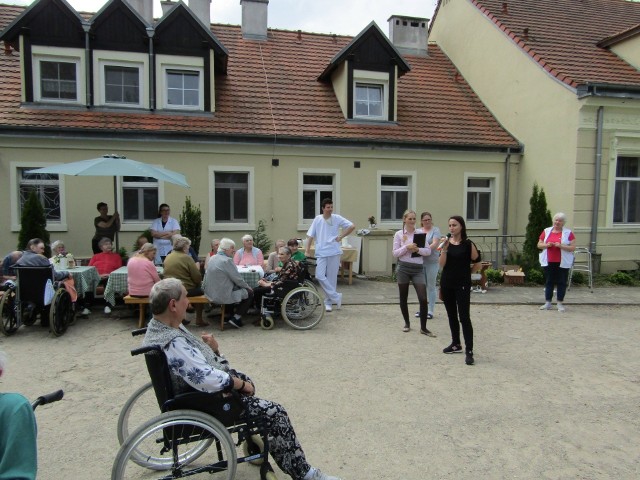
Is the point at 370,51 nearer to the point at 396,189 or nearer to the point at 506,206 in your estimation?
the point at 396,189

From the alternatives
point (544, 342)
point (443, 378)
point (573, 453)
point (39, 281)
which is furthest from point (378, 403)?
point (39, 281)

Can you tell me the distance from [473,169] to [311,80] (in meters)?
5.69

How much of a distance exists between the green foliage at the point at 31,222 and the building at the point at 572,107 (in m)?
13.0

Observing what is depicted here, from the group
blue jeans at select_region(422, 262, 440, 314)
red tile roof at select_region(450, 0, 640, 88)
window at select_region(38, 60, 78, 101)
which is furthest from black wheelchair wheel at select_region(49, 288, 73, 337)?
red tile roof at select_region(450, 0, 640, 88)

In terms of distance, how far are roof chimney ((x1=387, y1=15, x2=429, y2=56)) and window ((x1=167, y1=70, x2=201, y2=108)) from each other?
27.5 ft

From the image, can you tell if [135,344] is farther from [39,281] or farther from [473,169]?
[473,169]

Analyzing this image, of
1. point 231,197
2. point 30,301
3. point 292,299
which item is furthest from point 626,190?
point 30,301

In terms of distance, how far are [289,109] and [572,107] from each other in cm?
756

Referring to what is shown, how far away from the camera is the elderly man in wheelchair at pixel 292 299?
7574mm

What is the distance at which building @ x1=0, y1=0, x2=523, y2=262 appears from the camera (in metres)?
12.1

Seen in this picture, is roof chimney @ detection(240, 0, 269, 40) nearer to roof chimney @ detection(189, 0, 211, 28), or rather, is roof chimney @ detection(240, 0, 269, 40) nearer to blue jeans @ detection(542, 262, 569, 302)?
roof chimney @ detection(189, 0, 211, 28)

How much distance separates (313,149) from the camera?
13.5m

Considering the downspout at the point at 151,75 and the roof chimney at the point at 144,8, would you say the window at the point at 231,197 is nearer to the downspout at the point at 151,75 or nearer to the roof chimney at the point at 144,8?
the downspout at the point at 151,75

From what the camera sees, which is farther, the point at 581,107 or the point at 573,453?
the point at 581,107
